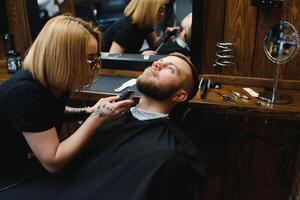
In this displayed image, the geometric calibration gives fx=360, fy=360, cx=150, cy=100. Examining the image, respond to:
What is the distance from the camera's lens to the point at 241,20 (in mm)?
1885

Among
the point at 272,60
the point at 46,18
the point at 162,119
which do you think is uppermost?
the point at 46,18

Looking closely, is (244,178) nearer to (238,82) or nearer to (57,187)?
(238,82)

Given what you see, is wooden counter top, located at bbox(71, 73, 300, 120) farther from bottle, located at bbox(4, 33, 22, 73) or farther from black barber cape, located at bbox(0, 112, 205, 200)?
bottle, located at bbox(4, 33, 22, 73)

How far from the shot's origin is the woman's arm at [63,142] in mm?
1409

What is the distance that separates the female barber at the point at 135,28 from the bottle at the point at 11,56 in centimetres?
54

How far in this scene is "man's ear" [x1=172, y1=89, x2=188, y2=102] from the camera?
1.60 m

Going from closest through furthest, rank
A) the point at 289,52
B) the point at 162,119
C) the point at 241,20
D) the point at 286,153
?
the point at 162,119 → the point at 289,52 → the point at 241,20 → the point at 286,153

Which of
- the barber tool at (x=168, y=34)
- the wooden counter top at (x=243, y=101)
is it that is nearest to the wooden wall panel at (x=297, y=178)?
the wooden counter top at (x=243, y=101)

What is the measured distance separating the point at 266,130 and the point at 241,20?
0.62 meters

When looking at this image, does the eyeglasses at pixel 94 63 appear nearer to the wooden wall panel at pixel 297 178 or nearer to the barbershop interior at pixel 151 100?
the barbershop interior at pixel 151 100

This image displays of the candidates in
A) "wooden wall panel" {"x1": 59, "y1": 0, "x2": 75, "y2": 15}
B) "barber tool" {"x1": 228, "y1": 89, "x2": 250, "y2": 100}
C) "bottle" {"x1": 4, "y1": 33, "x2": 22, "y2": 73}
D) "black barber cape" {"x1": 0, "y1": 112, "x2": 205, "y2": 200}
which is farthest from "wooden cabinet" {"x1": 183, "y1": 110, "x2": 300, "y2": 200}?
"bottle" {"x1": 4, "y1": 33, "x2": 22, "y2": 73}

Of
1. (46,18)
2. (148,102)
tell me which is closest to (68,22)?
(148,102)

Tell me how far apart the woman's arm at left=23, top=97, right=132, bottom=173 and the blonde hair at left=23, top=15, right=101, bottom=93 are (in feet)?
0.61

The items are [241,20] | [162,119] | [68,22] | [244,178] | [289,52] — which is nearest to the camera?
[68,22]
